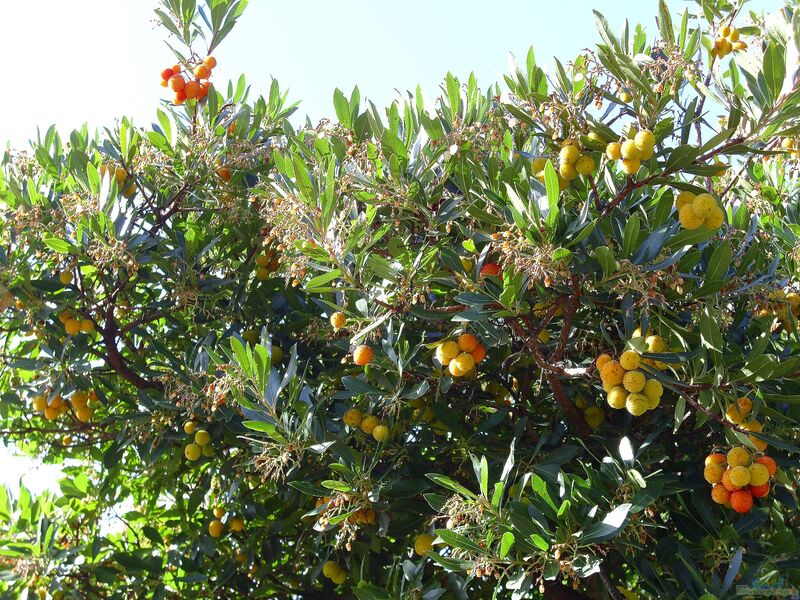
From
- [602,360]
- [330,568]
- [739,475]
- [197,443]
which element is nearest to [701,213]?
[602,360]

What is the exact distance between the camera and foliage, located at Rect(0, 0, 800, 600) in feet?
9.13

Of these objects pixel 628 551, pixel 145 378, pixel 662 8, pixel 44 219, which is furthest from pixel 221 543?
pixel 662 8

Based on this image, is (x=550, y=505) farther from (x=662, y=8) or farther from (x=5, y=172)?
(x=5, y=172)

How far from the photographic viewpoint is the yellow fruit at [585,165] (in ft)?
9.23

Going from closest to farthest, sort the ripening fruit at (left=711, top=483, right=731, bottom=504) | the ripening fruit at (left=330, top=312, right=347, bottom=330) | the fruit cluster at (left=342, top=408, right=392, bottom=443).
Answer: the ripening fruit at (left=711, top=483, right=731, bottom=504), the ripening fruit at (left=330, top=312, right=347, bottom=330), the fruit cluster at (left=342, top=408, right=392, bottom=443)

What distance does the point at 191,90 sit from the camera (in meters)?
4.09

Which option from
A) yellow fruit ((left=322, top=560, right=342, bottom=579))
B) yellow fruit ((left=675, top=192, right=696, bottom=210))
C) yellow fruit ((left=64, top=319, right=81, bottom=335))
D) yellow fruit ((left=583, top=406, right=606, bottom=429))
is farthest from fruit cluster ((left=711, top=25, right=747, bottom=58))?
yellow fruit ((left=64, top=319, right=81, bottom=335))

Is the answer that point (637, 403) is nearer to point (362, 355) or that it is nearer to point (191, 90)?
point (362, 355)

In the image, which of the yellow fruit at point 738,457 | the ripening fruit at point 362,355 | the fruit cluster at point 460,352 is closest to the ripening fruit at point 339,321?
the ripening fruit at point 362,355

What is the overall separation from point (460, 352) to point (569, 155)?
80cm

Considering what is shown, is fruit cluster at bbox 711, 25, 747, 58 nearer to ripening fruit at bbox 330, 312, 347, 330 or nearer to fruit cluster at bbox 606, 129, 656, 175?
fruit cluster at bbox 606, 129, 656, 175

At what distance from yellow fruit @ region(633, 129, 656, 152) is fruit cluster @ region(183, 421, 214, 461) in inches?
91.8

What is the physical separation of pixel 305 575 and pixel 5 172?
2.59 meters

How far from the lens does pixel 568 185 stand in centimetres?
297
